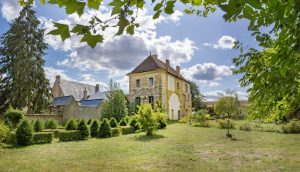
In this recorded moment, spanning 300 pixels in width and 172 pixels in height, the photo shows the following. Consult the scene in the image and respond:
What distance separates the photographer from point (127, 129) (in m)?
22.4

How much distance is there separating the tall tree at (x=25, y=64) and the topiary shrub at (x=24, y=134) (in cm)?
1700

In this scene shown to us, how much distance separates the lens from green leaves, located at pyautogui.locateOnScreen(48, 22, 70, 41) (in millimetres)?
1542

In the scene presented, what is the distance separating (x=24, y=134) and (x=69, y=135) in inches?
120

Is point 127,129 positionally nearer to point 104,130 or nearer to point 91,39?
point 104,130

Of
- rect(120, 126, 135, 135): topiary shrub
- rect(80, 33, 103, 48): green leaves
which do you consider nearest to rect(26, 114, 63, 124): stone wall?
rect(120, 126, 135, 135): topiary shrub

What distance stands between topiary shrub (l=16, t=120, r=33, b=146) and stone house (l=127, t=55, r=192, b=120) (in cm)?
2205

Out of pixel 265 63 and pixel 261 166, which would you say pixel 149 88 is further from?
pixel 265 63

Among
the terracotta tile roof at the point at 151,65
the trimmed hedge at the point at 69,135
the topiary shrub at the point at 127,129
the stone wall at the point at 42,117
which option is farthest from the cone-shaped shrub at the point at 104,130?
the terracotta tile roof at the point at 151,65

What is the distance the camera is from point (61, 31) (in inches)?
61.4

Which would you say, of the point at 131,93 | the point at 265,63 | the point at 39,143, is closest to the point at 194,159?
the point at 265,63

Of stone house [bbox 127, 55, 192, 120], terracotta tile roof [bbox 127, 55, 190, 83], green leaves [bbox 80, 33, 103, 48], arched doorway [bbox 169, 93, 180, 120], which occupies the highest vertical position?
terracotta tile roof [bbox 127, 55, 190, 83]

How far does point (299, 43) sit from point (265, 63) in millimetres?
1814

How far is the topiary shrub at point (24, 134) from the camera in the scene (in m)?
15.7

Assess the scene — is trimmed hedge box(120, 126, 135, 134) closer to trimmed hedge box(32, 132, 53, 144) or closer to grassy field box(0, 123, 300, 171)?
trimmed hedge box(32, 132, 53, 144)
